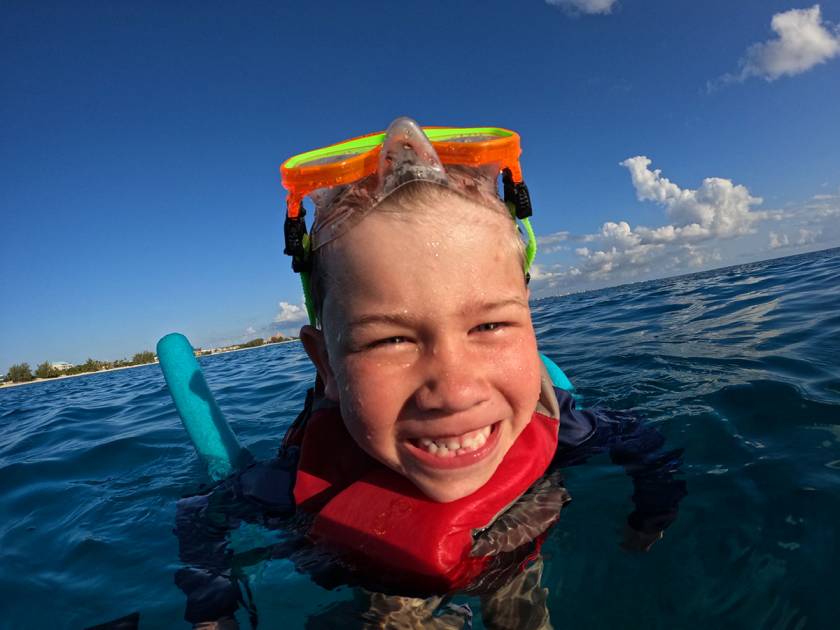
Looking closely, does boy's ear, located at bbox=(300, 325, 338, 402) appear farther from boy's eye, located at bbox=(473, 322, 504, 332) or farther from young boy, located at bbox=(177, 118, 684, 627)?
boy's eye, located at bbox=(473, 322, 504, 332)

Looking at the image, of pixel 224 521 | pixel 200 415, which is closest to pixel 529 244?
pixel 224 521

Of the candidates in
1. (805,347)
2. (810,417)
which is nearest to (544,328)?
(805,347)

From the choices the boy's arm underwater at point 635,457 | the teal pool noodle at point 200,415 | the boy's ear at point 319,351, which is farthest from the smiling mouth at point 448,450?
the teal pool noodle at point 200,415

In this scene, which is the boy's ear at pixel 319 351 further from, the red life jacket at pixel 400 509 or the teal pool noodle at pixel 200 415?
the teal pool noodle at pixel 200 415

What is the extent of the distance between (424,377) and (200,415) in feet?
7.14

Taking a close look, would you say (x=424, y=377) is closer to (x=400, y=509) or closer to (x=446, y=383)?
(x=446, y=383)

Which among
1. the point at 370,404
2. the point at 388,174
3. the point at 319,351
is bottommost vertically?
the point at 370,404

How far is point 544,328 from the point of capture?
10461 mm

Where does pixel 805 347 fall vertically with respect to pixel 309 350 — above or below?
below

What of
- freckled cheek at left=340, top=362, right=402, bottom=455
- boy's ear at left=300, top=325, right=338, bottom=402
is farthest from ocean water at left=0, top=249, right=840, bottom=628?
boy's ear at left=300, top=325, right=338, bottom=402

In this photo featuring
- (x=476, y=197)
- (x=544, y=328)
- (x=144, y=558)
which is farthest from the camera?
(x=544, y=328)

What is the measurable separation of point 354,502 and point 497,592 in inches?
25.3

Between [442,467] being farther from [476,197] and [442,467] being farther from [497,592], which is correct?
[476,197]

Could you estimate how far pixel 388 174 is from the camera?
1871mm
